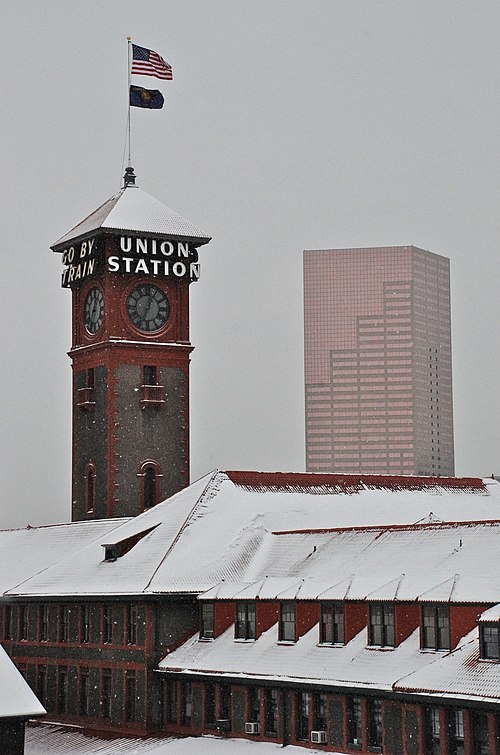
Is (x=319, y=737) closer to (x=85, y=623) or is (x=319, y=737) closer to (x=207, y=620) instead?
(x=207, y=620)

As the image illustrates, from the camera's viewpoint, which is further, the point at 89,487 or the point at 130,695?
the point at 89,487

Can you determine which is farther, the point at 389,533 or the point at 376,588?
the point at 389,533

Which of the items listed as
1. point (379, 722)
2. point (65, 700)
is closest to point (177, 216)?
point (65, 700)

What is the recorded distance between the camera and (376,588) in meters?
55.7

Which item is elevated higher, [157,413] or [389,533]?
[157,413]

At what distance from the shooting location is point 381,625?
54.4 metres

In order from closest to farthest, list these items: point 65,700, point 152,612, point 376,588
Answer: point 376,588 → point 152,612 → point 65,700

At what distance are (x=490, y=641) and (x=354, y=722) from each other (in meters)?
7.73

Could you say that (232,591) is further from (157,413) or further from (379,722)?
(157,413)

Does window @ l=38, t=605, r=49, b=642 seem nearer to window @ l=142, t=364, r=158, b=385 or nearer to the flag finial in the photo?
window @ l=142, t=364, r=158, b=385

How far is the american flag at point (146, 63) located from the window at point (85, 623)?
34373 mm

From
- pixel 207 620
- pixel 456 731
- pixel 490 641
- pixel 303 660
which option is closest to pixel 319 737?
pixel 303 660

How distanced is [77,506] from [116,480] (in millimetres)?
5227

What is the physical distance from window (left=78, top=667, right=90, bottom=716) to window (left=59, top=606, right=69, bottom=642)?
242 centimetres
